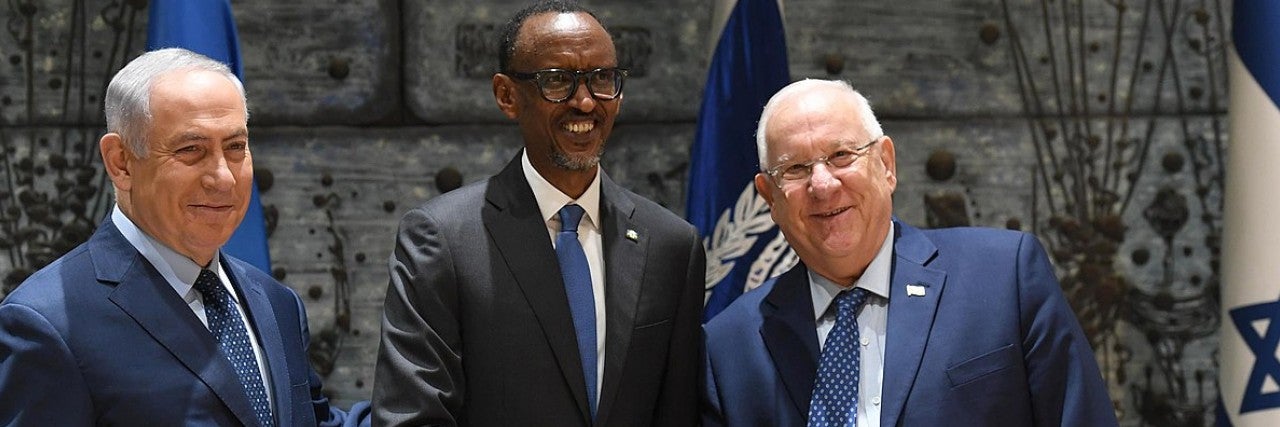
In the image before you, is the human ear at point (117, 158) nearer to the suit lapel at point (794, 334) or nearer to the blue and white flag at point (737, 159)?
the suit lapel at point (794, 334)

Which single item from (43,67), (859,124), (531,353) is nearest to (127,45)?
(43,67)

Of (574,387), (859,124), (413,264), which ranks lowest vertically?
(574,387)

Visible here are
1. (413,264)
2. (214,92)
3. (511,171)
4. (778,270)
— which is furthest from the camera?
(778,270)

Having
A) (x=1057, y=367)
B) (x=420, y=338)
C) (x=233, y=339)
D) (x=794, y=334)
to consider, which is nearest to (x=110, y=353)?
(x=233, y=339)

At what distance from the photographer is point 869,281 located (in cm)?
246

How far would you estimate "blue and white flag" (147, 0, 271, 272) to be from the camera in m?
3.21

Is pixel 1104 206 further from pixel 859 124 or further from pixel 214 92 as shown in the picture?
pixel 214 92

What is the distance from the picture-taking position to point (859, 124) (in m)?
2.44

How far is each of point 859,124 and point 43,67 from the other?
2.39 metres

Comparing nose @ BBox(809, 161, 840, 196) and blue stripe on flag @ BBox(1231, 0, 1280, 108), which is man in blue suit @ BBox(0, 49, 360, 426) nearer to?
nose @ BBox(809, 161, 840, 196)

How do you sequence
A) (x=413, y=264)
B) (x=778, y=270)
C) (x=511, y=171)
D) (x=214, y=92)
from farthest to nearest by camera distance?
(x=778, y=270)
(x=511, y=171)
(x=413, y=264)
(x=214, y=92)

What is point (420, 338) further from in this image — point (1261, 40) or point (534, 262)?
point (1261, 40)

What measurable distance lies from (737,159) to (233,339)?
55.9 inches

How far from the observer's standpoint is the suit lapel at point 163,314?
2193 millimetres
